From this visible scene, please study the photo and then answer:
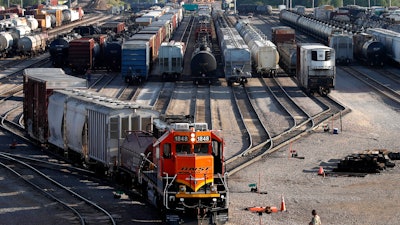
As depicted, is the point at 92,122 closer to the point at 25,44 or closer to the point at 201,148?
the point at 201,148

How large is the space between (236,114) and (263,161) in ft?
44.0

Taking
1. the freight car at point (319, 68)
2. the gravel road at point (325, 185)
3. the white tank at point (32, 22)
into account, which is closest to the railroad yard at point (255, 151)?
the gravel road at point (325, 185)

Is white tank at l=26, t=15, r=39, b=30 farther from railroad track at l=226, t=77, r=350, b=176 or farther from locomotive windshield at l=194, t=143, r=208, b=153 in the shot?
locomotive windshield at l=194, t=143, r=208, b=153

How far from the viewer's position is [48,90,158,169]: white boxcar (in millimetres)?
29656

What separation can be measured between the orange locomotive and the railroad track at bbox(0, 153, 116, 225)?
2.23 meters

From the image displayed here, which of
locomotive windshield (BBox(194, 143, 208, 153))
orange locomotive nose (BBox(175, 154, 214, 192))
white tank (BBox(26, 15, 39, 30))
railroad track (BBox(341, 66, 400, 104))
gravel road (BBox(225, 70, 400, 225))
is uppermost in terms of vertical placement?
white tank (BBox(26, 15, 39, 30))

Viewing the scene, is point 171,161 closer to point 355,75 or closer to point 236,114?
point 236,114

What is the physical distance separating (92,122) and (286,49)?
1566 inches

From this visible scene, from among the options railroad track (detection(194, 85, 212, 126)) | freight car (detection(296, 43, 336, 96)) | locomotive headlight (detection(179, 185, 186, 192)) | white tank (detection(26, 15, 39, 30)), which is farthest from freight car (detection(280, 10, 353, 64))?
locomotive headlight (detection(179, 185, 186, 192))

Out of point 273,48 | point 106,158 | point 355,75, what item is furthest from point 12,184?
point 355,75

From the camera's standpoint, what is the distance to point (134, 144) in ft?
91.4

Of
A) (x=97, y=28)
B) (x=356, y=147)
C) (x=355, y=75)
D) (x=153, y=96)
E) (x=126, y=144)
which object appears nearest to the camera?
(x=126, y=144)

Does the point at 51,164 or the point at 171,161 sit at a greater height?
the point at 171,161

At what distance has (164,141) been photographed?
24188mm
